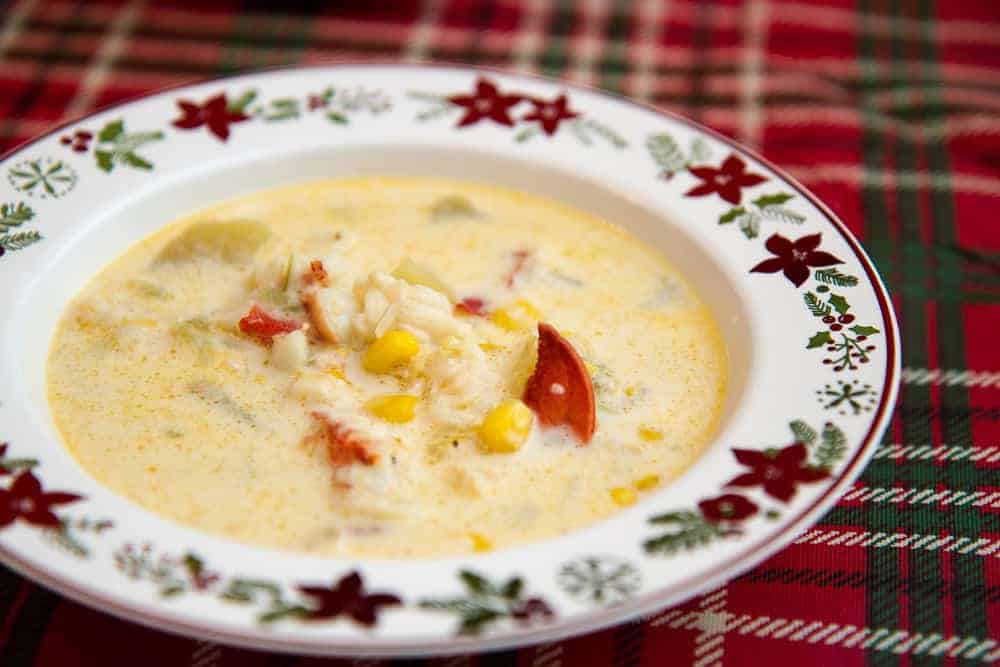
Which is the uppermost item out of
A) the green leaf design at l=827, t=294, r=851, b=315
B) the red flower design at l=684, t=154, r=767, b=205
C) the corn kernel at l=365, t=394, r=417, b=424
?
the red flower design at l=684, t=154, r=767, b=205

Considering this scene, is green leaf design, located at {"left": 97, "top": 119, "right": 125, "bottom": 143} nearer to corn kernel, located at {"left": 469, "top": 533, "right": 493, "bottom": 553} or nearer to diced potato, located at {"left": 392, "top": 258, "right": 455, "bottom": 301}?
diced potato, located at {"left": 392, "top": 258, "right": 455, "bottom": 301}

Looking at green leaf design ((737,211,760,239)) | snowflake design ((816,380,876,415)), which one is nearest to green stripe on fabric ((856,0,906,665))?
snowflake design ((816,380,876,415))

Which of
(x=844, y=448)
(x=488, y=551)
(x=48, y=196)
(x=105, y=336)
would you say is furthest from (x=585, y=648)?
(x=48, y=196)

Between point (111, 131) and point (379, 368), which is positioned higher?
point (111, 131)

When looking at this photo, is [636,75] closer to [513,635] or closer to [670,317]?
[670,317]

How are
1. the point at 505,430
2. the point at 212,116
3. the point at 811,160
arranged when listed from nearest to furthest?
the point at 505,430, the point at 212,116, the point at 811,160

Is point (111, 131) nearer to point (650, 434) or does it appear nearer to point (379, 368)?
point (379, 368)

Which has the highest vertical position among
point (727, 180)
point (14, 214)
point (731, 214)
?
point (727, 180)

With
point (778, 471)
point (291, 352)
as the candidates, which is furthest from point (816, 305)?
point (291, 352)
